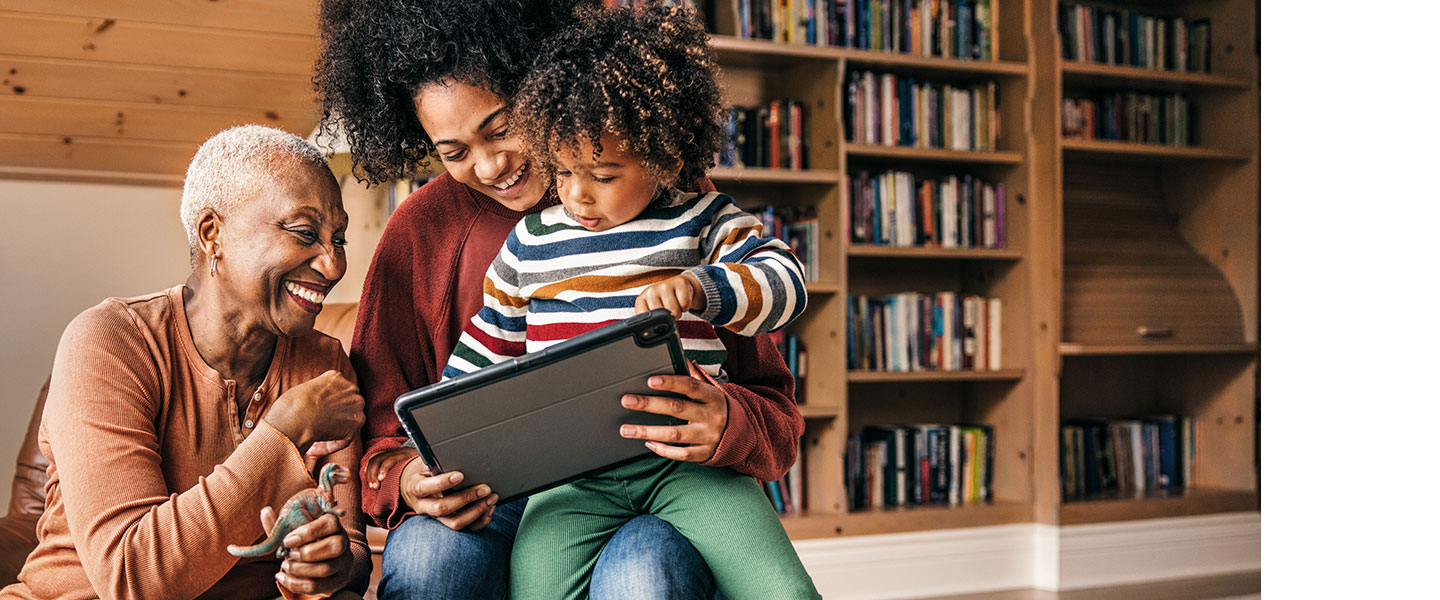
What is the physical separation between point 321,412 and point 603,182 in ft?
1.27

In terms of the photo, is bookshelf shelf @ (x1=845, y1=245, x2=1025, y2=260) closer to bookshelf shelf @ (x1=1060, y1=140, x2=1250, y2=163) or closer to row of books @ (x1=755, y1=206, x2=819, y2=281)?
row of books @ (x1=755, y1=206, x2=819, y2=281)

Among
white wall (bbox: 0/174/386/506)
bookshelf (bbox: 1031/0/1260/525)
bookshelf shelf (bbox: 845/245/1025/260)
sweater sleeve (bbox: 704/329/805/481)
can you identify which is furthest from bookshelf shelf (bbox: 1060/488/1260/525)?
sweater sleeve (bbox: 704/329/805/481)

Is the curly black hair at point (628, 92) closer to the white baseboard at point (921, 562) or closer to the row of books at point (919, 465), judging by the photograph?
the white baseboard at point (921, 562)

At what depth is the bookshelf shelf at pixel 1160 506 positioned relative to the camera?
12.1ft

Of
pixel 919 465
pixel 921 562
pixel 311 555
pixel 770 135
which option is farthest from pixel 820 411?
pixel 311 555

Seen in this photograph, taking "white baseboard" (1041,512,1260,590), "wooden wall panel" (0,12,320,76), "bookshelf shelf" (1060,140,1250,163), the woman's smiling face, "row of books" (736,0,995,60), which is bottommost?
"white baseboard" (1041,512,1260,590)

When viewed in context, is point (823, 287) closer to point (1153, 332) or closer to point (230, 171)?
point (1153, 332)

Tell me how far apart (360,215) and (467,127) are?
1900 millimetres

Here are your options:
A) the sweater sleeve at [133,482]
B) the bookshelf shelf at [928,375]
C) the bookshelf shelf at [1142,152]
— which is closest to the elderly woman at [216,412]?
the sweater sleeve at [133,482]

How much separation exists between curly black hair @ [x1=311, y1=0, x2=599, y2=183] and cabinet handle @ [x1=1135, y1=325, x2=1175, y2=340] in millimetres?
2949

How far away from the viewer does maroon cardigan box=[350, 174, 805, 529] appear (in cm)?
131

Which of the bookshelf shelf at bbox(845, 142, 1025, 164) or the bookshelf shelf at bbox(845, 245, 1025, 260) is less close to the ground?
the bookshelf shelf at bbox(845, 142, 1025, 164)
